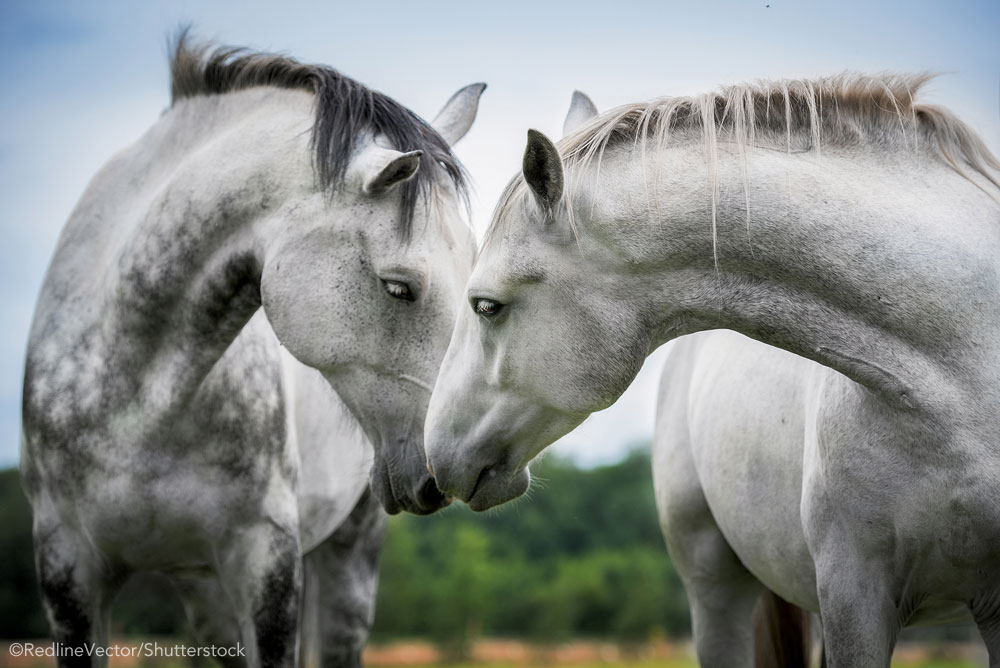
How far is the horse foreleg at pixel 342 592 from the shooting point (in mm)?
5422

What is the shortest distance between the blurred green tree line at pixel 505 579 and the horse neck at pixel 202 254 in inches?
560

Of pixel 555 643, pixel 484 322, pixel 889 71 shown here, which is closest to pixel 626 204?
pixel 484 322

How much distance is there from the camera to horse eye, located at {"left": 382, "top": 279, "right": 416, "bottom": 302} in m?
3.38

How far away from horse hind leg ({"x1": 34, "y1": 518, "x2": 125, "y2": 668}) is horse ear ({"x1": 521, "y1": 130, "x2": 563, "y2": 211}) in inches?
97.8

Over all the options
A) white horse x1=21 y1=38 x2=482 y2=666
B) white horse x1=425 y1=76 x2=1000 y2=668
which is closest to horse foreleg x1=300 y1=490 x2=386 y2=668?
white horse x1=21 y1=38 x2=482 y2=666

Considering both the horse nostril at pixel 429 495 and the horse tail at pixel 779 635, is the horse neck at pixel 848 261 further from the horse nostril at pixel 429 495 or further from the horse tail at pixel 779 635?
the horse tail at pixel 779 635

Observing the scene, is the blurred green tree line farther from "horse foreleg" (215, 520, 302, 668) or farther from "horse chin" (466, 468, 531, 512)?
"horse chin" (466, 468, 531, 512)

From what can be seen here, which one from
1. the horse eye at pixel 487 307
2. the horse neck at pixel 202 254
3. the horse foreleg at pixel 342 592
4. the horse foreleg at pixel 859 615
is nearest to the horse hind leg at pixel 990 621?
the horse foreleg at pixel 859 615

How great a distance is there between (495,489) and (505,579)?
22450mm

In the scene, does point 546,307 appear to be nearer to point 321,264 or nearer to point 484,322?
point 484,322

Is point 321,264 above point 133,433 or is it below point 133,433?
above

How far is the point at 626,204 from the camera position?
2541 mm

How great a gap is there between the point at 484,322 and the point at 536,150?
54 centimetres

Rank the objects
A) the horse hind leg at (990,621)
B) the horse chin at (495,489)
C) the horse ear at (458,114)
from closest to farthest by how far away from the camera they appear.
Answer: the horse hind leg at (990,621), the horse chin at (495,489), the horse ear at (458,114)
